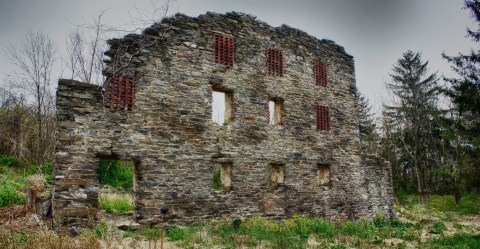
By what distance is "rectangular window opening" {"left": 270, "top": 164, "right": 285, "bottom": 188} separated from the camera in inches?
456

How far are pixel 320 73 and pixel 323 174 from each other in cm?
403

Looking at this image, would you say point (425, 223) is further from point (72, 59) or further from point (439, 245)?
point (72, 59)

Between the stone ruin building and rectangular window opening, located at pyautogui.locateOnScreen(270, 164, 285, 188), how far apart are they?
1.6 inches

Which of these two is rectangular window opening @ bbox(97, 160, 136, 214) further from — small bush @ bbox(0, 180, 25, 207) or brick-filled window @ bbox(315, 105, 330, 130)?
brick-filled window @ bbox(315, 105, 330, 130)

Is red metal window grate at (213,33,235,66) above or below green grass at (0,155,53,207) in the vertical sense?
above

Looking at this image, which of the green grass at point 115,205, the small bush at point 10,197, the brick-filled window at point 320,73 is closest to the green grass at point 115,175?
the green grass at point 115,205

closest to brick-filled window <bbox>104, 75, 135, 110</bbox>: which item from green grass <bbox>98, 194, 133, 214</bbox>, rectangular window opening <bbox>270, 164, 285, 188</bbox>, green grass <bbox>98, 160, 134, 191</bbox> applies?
green grass <bbox>98, 194, 133, 214</bbox>

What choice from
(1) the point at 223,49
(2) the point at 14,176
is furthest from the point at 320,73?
(2) the point at 14,176

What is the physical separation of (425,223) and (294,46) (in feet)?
28.6

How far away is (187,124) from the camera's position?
9.89 meters

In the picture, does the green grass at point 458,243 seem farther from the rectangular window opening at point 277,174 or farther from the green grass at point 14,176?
the green grass at point 14,176

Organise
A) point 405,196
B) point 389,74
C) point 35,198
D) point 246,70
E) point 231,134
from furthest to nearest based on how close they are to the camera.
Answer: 1. point 389,74
2. point 405,196
3. point 246,70
4. point 231,134
5. point 35,198

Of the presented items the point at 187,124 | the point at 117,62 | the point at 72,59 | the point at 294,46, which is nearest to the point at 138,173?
the point at 187,124

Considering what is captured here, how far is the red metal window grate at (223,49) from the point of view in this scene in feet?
35.6
